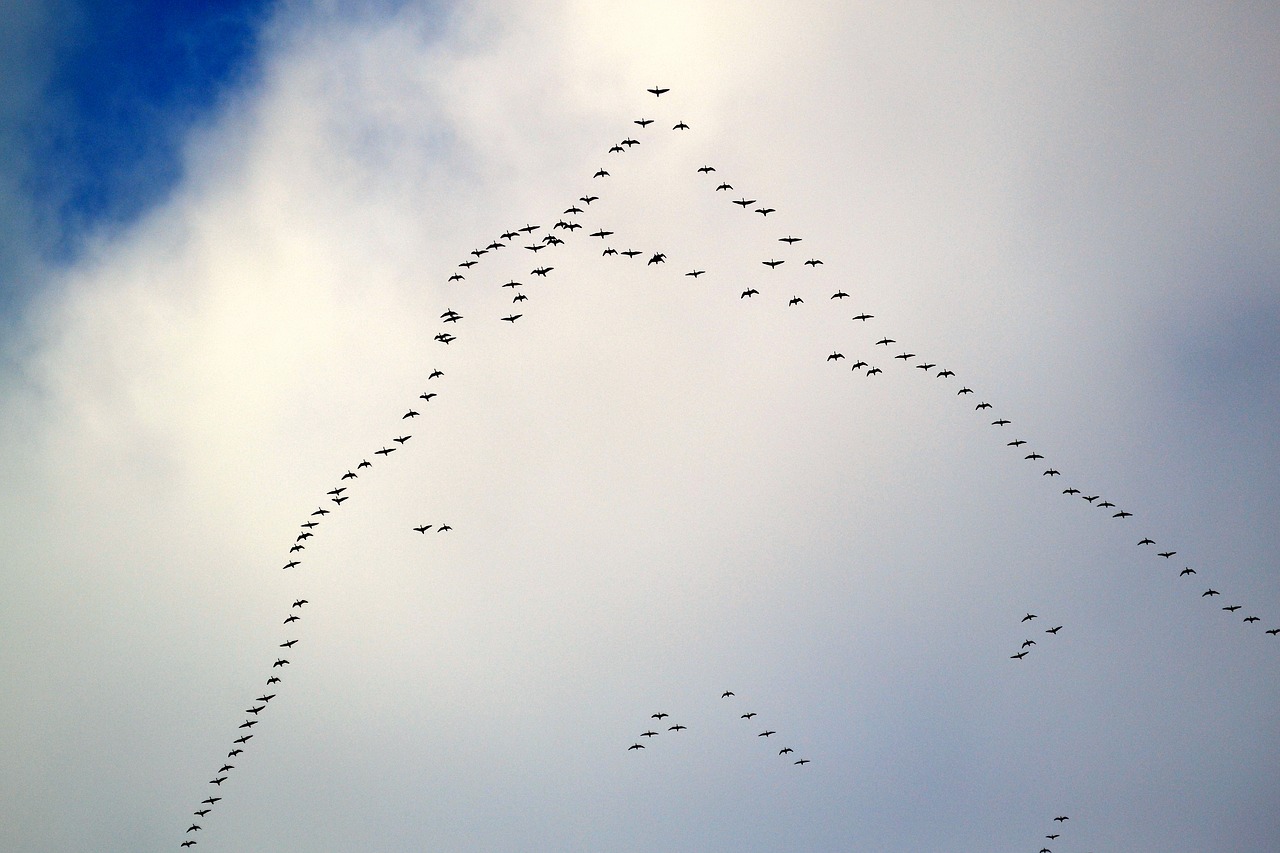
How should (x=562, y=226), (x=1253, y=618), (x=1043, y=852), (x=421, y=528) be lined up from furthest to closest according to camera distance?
1. (x=1043, y=852)
2. (x=1253, y=618)
3. (x=421, y=528)
4. (x=562, y=226)

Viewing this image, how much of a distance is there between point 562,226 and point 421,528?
32.2m

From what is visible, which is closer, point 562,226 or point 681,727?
point 562,226

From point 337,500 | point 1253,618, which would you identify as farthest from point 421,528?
point 1253,618

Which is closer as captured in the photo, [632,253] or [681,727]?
[632,253]

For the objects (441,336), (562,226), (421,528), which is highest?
(562,226)

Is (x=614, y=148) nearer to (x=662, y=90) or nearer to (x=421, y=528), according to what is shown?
(x=662, y=90)

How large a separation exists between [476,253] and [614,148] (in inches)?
643

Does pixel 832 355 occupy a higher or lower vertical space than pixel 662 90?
lower

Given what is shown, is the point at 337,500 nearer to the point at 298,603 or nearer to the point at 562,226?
the point at 298,603

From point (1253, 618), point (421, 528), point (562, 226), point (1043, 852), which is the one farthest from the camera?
point (1043, 852)

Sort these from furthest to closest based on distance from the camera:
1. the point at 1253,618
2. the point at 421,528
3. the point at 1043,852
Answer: the point at 1043,852 → the point at 1253,618 → the point at 421,528

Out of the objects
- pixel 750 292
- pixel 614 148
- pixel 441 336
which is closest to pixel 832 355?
pixel 750 292

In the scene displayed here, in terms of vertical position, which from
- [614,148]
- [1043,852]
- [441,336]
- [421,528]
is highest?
[614,148]

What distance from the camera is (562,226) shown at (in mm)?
115438
